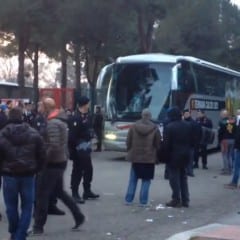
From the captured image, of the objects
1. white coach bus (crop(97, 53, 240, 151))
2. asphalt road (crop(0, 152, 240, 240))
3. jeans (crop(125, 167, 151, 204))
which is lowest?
asphalt road (crop(0, 152, 240, 240))

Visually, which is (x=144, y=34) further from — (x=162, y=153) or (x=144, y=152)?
(x=144, y=152)

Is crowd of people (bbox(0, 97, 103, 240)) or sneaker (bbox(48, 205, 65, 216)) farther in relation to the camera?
sneaker (bbox(48, 205, 65, 216))

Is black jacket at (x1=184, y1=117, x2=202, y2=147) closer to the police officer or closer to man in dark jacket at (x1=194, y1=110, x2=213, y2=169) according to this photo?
man in dark jacket at (x1=194, y1=110, x2=213, y2=169)

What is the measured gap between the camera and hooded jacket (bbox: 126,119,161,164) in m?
12.9

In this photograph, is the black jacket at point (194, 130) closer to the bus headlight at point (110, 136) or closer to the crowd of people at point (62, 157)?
the crowd of people at point (62, 157)

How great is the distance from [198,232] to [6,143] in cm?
306

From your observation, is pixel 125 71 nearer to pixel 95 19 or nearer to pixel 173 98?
pixel 173 98

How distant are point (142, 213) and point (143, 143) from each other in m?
1.31

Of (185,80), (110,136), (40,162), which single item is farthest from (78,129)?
(185,80)

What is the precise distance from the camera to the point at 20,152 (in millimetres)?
8836

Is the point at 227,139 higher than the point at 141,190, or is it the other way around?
the point at 227,139

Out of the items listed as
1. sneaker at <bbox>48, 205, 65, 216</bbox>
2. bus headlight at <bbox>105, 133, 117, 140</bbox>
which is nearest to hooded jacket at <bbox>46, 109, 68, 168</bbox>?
sneaker at <bbox>48, 205, 65, 216</bbox>

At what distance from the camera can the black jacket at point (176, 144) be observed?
12.9 metres

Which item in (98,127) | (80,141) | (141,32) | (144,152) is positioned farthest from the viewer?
(141,32)
